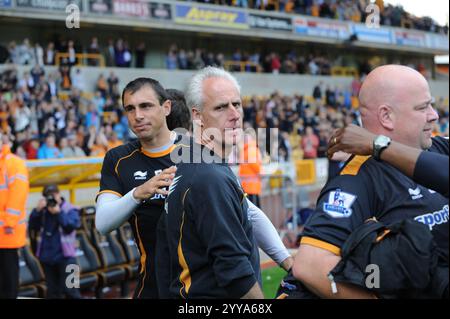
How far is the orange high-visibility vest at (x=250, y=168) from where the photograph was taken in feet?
31.1

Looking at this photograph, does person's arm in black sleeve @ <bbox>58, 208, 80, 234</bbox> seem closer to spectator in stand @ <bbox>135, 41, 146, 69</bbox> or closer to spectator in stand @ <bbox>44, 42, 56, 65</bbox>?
spectator in stand @ <bbox>44, 42, 56, 65</bbox>

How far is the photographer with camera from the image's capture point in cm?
809

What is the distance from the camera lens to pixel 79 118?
17.0 m

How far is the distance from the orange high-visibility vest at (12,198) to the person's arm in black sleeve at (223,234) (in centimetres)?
449

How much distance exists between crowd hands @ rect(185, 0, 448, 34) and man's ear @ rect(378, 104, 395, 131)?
26426mm

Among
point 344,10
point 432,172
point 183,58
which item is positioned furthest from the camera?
point 344,10

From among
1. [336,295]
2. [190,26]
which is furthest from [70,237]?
[190,26]

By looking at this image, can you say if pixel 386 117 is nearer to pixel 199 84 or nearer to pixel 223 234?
pixel 223 234

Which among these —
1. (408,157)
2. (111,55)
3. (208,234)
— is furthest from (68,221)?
(111,55)

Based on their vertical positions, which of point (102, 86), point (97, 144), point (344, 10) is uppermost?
point (344, 10)

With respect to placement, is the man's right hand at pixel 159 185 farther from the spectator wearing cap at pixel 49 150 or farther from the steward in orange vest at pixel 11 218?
the spectator wearing cap at pixel 49 150

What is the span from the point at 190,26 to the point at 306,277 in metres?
25.7

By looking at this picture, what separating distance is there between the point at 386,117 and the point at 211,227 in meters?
0.85
